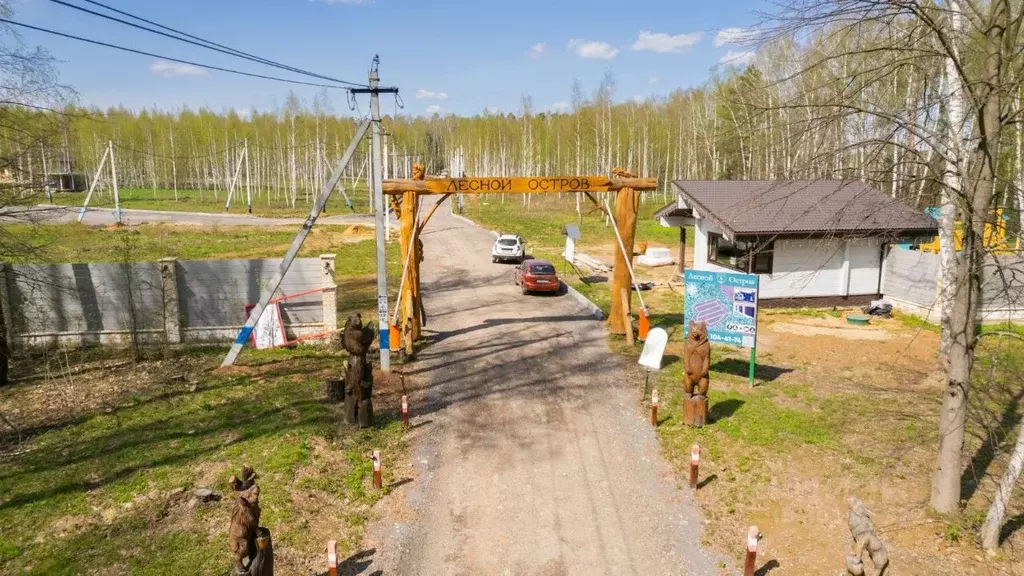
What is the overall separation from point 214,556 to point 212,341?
10.3 meters

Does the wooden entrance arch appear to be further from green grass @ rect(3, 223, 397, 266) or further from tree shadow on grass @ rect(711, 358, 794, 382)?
green grass @ rect(3, 223, 397, 266)

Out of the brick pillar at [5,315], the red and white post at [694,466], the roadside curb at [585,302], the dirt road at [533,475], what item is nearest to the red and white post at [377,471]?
the dirt road at [533,475]

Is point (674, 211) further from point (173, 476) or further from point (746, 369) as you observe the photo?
point (173, 476)

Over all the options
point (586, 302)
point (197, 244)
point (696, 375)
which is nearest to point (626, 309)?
point (586, 302)

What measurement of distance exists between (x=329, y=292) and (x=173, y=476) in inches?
314

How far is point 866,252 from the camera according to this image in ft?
74.3

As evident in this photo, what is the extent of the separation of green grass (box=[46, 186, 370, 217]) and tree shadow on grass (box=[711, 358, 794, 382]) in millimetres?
47617

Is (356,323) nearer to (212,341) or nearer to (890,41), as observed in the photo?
(212,341)

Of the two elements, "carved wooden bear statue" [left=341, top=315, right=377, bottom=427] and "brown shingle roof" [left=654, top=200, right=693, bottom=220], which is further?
"brown shingle roof" [left=654, top=200, right=693, bottom=220]

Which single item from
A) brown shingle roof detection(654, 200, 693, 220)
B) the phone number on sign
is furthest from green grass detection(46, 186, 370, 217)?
the phone number on sign

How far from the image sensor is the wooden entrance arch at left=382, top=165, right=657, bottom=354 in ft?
53.2

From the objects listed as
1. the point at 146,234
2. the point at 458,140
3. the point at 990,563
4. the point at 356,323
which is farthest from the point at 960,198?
the point at 458,140

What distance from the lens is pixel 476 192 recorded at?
655 inches

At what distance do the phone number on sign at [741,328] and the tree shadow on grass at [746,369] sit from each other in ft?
4.57
